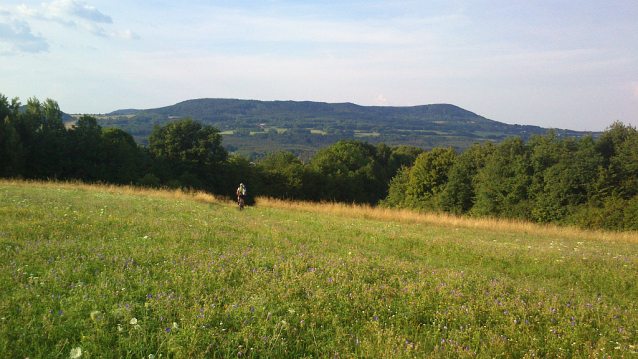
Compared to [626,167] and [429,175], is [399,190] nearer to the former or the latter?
[429,175]

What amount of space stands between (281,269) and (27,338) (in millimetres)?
3893

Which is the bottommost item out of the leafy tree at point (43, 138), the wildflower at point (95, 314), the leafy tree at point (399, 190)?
the leafy tree at point (399, 190)

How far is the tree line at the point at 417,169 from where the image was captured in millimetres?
37134

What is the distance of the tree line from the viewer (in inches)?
1462

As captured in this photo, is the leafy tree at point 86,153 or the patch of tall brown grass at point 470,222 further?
the leafy tree at point 86,153

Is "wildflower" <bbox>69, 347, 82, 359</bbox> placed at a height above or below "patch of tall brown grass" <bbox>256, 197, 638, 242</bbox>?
above

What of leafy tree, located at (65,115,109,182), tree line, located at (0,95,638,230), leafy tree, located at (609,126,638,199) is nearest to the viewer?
leafy tree, located at (609,126,638,199)

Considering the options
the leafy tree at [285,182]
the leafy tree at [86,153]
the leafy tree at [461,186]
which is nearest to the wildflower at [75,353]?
the leafy tree at [86,153]

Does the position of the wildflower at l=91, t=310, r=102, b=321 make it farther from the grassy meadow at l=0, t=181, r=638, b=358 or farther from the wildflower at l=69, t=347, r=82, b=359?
the wildflower at l=69, t=347, r=82, b=359

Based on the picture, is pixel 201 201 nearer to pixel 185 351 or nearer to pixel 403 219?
pixel 403 219

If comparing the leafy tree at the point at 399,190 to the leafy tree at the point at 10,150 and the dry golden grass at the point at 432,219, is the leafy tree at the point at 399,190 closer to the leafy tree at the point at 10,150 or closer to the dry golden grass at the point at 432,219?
the dry golden grass at the point at 432,219

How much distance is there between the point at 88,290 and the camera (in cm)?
505

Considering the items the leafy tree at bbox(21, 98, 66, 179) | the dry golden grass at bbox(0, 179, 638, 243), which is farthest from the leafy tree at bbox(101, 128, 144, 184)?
the dry golden grass at bbox(0, 179, 638, 243)

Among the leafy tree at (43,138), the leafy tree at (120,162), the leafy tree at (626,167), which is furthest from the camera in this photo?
the leafy tree at (120,162)
